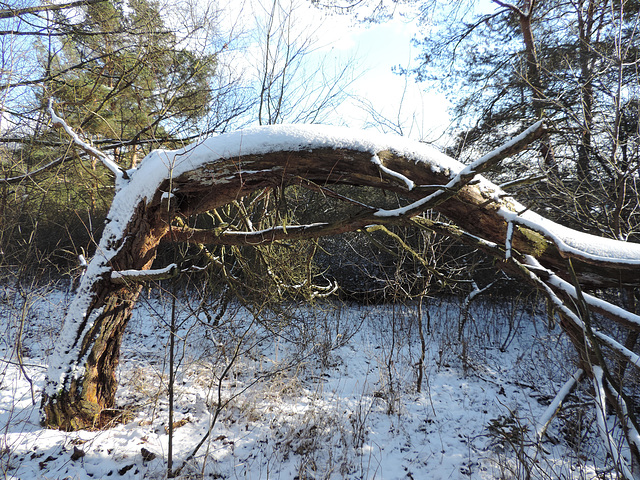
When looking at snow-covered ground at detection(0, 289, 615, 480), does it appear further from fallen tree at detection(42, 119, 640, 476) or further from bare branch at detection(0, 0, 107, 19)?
bare branch at detection(0, 0, 107, 19)

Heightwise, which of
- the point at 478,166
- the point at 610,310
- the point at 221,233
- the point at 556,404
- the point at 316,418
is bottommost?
the point at 316,418

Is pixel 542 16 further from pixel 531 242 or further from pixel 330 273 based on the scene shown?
pixel 330 273

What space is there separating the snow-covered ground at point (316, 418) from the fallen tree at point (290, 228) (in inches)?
14.7

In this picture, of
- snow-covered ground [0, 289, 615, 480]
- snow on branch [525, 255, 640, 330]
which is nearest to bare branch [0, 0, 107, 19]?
snow-covered ground [0, 289, 615, 480]

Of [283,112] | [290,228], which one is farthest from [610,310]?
[283,112]

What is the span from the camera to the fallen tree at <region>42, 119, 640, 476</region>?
6.50 feet

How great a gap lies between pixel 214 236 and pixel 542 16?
6599mm

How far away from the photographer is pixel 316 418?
314cm

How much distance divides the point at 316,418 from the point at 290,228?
2082 millimetres

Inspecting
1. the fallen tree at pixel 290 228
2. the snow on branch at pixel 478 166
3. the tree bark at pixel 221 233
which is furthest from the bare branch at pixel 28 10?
the snow on branch at pixel 478 166

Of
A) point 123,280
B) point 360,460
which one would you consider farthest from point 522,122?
point 123,280

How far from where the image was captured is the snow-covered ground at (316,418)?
2.31 m

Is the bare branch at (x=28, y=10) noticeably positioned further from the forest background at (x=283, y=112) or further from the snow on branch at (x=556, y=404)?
the snow on branch at (x=556, y=404)

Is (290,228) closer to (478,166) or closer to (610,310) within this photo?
(478,166)
